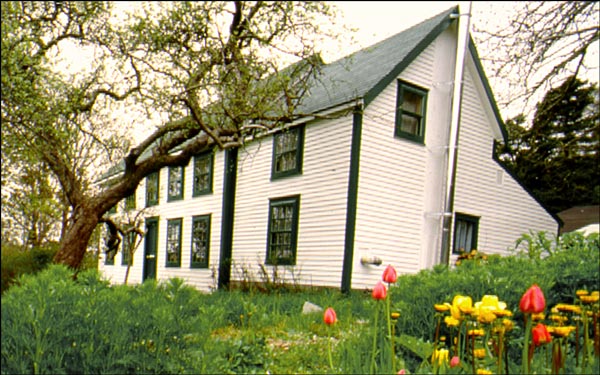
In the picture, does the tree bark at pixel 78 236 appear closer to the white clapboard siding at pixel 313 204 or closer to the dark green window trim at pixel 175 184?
the white clapboard siding at pixel 313 204

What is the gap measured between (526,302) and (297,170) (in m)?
11.2

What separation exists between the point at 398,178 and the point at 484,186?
10.8 feet

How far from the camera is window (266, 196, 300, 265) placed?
40.5ft

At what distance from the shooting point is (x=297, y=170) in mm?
12562

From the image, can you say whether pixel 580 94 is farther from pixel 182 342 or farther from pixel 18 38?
pixel 182 342

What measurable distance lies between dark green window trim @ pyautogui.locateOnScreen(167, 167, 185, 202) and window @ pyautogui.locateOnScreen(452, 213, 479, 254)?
29.4 feet

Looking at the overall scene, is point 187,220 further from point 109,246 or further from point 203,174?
point 109,246

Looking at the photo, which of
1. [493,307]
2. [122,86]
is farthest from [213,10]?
[493,307]

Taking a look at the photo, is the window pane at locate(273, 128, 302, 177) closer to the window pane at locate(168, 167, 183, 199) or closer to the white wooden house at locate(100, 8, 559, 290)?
the white wooden house at locate(100, 8, 559, 290)

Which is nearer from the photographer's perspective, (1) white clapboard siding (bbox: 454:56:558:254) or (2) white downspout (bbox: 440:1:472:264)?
(2) white downspout (bbox: 440:1:472:264)

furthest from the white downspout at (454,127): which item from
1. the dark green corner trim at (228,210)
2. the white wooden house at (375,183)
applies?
the dark green corner trim at (228,210)

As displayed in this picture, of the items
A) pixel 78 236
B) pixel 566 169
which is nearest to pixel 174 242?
pixel 78 236

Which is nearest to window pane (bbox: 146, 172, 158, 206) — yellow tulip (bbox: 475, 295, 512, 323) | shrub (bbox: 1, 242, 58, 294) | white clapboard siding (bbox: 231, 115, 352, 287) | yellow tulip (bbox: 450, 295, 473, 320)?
white clapboard siding (bbox: 231, 115, 352, 287)

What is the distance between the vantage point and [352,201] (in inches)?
429
